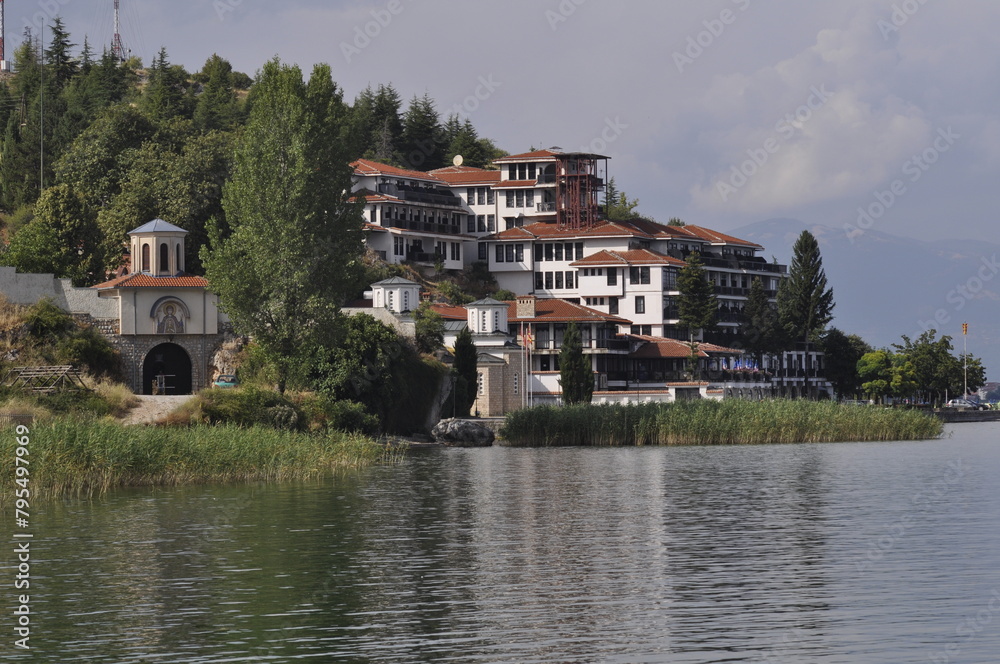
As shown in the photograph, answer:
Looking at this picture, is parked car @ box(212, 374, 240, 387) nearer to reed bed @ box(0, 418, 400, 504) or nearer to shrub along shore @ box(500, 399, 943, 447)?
reed bed @ box(0, 418, 400, 504)

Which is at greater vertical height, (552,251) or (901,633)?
(552,251)

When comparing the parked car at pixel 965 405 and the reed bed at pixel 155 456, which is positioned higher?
the parked car at pixel 965 405

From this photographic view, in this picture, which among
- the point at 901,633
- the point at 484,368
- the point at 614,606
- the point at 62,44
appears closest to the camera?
the point at 901,633

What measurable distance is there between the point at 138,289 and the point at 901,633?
54964mm

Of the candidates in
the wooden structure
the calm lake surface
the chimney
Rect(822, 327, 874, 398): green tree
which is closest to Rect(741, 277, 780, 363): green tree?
Rect(822, 327, 874, 398): green tree

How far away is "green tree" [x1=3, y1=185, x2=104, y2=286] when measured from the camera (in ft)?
257

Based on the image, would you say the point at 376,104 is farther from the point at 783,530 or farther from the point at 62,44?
the point at 783,530

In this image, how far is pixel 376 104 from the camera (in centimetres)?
15700

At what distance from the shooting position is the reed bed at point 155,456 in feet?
121

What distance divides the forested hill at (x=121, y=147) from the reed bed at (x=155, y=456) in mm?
20446

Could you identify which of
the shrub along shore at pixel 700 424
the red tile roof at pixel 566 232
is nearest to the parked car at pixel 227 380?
the shrub along shore at pixel 700 424

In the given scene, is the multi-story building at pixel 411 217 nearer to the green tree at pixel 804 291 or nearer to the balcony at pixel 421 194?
the balcony at pixel 421 194

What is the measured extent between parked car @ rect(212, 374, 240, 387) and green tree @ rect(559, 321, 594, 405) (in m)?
34.6

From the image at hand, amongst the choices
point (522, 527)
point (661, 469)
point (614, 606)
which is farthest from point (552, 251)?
point (614, 606)
